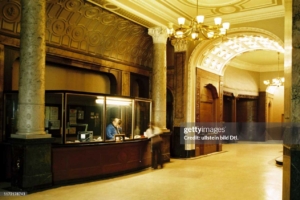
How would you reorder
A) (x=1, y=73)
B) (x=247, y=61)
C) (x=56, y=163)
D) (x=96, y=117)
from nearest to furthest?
1. (x=56, y=163)
2. (x=1, y=73)
3. (x=96, y=117)
4. (x=247, y=61)

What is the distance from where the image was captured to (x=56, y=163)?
266 inches

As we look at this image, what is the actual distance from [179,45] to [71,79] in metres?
4.28

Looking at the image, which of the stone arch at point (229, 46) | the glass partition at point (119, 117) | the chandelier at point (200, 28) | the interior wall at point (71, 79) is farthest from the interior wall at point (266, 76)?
the glass partition at point (119, 117)

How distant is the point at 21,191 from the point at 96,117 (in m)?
2.58

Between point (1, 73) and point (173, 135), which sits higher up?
point (1, 73)

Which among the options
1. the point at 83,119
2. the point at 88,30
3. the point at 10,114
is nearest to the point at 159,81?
the point at 88,30

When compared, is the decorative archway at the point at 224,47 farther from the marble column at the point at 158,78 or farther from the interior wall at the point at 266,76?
the interior wall at the point at 266,76

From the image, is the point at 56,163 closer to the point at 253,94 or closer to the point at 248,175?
the point at 248,175

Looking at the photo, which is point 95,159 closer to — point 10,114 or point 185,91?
point 10,114

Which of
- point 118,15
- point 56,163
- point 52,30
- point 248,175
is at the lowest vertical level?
point 248,175

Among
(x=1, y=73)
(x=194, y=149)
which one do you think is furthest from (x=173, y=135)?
(x=1, y=73)

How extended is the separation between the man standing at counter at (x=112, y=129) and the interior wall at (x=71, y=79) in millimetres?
2159

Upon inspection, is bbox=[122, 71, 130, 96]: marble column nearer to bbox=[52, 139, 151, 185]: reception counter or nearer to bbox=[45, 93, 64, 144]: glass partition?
bbox=[52, 139, 151, 185]: reception counter

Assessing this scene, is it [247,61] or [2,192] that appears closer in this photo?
[2,192]
